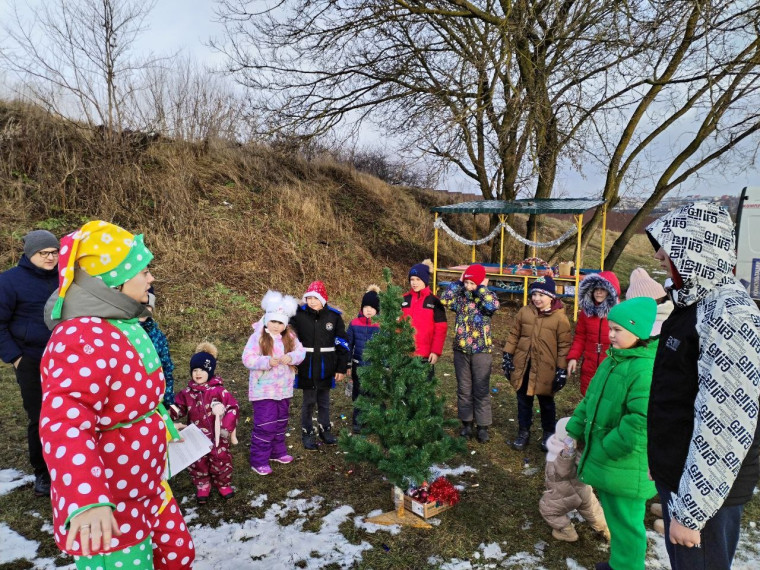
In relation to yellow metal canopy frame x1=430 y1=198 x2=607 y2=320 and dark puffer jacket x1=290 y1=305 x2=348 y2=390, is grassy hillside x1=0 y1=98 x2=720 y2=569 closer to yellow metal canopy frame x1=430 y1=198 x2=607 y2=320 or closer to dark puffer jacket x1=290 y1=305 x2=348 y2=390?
dark puffer jacket x1=290 y1=305 x2=348 y2=390

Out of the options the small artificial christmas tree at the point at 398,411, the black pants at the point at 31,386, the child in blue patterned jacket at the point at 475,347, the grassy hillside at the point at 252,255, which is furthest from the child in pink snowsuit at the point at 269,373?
the child in blue patterned jacket at the point at 475,347

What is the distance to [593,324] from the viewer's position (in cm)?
472

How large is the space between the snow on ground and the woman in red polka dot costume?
43.2 inches

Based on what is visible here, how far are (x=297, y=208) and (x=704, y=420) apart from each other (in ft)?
42.3

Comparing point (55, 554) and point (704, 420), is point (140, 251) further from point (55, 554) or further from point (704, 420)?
point (55, 554)

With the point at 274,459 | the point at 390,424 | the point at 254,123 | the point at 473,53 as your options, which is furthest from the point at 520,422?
the point at 254,123

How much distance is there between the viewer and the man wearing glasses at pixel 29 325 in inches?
148

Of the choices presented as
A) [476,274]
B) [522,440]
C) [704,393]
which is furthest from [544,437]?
[704,393]

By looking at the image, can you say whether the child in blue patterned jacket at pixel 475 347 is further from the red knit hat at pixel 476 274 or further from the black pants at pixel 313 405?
the black pants at pixel 313 405

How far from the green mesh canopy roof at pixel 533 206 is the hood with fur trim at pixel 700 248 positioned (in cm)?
973

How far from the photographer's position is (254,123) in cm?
1302

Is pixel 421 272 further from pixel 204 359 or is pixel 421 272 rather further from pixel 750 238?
pixel 750 238

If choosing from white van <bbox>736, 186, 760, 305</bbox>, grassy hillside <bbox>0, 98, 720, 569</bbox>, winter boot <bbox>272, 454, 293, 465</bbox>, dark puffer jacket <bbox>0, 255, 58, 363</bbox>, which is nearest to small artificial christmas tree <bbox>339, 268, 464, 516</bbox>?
grassy hillside <bbox>0, 98, 720, 569</bbox>

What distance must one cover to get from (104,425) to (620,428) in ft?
8.31
